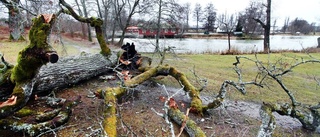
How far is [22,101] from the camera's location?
2.26 m

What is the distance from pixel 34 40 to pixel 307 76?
695 centimetres

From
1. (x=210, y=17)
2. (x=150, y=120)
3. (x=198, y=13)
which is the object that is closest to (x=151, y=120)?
(x=150, y=120)

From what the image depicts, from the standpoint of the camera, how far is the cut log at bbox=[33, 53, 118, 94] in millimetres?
3346

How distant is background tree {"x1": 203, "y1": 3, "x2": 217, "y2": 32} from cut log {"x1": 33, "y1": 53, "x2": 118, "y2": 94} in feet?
118

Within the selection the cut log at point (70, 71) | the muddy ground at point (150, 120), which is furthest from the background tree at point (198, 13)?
the muddy ground at point (150, 120)

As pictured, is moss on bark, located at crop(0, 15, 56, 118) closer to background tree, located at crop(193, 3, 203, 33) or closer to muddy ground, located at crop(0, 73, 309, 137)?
muddy ground, located at crop(0, 73, 309, 137)

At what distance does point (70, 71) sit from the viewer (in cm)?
394

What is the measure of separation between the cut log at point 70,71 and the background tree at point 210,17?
35.8 metres

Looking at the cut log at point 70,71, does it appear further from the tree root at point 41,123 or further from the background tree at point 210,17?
the background tree at point 210,17

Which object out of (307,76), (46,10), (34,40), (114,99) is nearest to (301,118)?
(114,99)

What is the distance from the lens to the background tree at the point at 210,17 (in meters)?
39.2

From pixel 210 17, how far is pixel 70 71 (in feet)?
131

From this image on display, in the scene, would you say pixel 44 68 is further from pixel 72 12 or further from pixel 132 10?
pixel 132 10

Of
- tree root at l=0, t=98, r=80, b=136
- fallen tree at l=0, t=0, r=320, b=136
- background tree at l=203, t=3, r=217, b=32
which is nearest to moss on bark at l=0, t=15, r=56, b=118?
fallen tree at l=0, t=0, r=320, b=136
